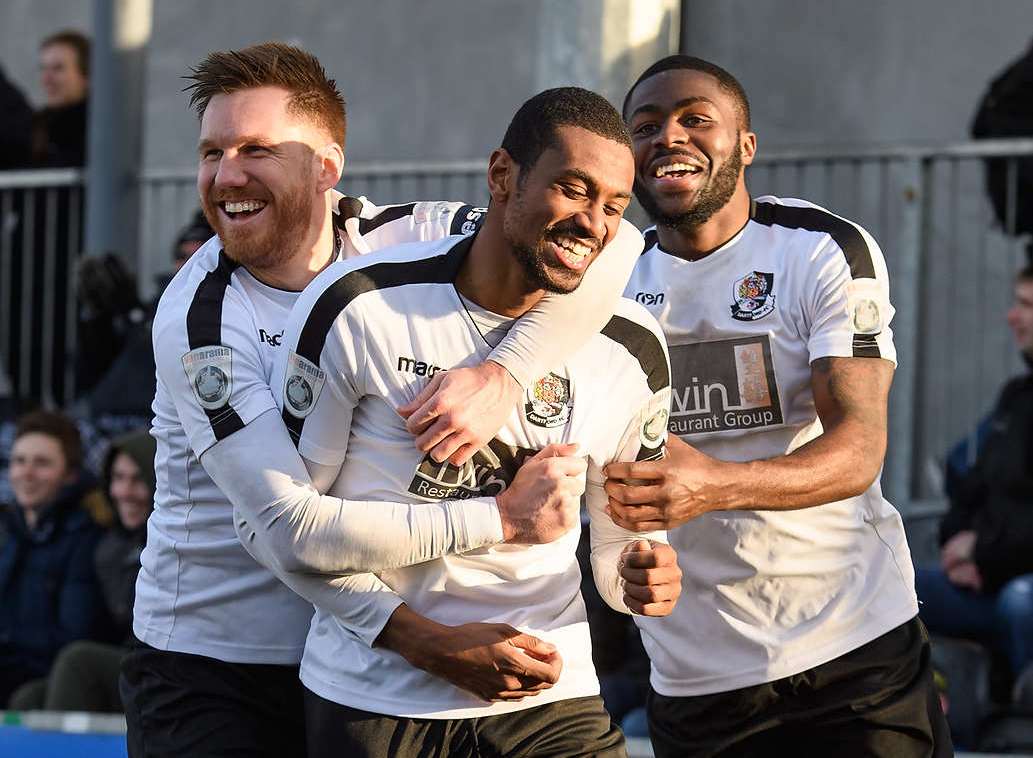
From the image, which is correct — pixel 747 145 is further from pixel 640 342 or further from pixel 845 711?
pixel 845 711

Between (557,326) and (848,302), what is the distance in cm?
107

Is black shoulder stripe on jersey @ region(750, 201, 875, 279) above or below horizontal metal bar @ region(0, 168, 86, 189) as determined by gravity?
below

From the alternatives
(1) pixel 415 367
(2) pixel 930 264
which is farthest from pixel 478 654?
(2) pixel 930 264

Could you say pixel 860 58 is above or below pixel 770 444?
above

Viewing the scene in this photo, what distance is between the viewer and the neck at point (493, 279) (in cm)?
360

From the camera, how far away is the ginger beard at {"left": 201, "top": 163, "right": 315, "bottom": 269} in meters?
3.90

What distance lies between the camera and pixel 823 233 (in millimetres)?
4500

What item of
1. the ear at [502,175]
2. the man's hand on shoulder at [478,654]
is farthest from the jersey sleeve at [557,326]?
the man's hand on shoulder at [478,654]

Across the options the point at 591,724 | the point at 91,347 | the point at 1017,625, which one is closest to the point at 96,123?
the point at 91,347

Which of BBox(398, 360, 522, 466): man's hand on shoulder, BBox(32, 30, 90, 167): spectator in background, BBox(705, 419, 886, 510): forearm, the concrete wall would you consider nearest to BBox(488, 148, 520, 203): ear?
BBox(398, 360, 522, 466): man's hand on shoulder

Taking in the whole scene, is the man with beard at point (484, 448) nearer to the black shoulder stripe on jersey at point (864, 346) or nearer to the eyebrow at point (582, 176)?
the eyebrow at point (582, 176)

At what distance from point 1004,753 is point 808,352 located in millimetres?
2494

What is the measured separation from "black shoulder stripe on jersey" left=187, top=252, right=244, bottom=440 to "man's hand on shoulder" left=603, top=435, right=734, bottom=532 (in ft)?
2.53

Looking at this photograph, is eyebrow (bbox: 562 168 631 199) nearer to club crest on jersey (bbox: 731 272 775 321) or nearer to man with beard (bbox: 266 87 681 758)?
man with beard (bbox: 266 87 681 758)
